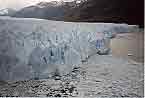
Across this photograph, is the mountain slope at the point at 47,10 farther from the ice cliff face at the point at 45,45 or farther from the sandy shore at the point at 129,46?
the sandy shore at the point at 129,46

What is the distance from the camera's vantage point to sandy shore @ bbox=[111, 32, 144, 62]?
5.56ft

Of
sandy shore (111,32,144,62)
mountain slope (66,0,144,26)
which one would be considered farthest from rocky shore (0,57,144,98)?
mountain slope (66,0,144,26)

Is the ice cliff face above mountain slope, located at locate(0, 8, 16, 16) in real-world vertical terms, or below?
below

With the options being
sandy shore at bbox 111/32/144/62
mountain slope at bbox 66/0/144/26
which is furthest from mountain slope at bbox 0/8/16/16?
sandy shore at bbox 111/32/144/62

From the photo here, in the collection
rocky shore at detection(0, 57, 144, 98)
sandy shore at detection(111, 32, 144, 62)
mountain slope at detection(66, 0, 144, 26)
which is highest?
mountain slope at detection(66, 0, 144, 26)

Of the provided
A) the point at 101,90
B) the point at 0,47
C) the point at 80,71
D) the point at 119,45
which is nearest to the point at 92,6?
the point at 119,45

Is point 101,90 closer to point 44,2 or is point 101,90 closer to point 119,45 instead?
point 119,45

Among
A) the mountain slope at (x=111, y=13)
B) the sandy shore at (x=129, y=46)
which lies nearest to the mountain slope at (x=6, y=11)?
the mountain slope at (x=111, y=13)

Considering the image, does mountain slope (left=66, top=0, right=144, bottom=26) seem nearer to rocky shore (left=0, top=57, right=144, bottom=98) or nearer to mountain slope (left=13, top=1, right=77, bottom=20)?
mountain slope (left=13, top=1, right=77, bottom=20)

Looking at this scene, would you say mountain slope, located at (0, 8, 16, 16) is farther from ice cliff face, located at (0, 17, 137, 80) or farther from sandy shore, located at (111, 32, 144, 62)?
sandy shore, located at (111, 32, 144, 62)

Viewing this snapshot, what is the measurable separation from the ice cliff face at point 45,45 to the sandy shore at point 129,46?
2.1 inches

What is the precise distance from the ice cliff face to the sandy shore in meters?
0.05

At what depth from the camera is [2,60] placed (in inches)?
66.2

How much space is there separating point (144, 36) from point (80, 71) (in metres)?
0.55
